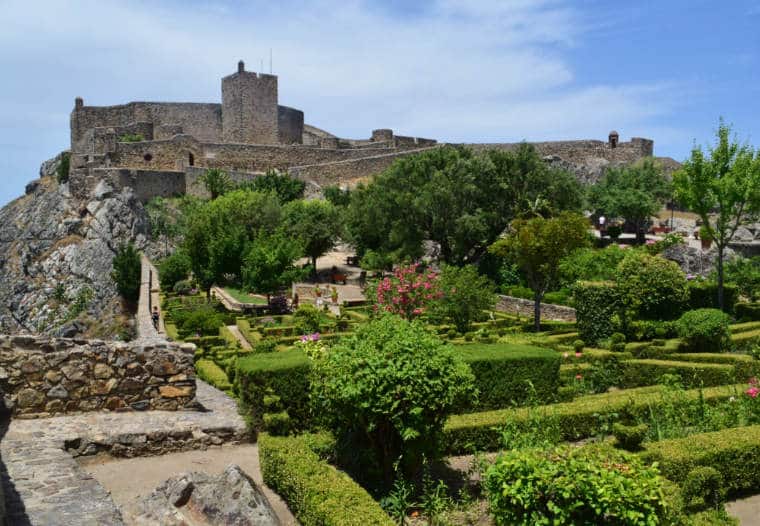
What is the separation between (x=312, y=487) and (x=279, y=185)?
128 ft

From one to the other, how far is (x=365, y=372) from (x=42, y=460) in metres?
3.35

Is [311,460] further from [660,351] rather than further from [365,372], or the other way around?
[660,351]

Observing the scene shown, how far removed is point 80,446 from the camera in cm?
779

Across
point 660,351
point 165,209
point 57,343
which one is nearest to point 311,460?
point 57,343

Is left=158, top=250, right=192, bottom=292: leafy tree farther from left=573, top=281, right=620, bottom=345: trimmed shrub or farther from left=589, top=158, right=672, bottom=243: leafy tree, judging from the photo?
left=589, top=158, right=672, bottom=243: leafy tree

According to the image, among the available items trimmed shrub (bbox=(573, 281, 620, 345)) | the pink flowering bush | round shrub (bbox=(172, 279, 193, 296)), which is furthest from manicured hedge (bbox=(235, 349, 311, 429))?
round shrub (bbox=(172, 279, 193, 296))

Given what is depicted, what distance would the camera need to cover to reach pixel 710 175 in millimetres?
19203

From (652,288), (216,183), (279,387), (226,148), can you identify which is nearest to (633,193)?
(652,288)

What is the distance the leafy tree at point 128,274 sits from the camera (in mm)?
34312

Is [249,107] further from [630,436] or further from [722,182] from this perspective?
[630,436]

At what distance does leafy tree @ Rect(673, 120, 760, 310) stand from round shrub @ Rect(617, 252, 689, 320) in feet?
9.73

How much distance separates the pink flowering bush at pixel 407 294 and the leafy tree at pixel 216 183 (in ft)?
93.1

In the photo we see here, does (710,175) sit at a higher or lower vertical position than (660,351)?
higher

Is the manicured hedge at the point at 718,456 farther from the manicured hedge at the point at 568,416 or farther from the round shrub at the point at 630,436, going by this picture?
the manicured hedge at the point at 568,416
